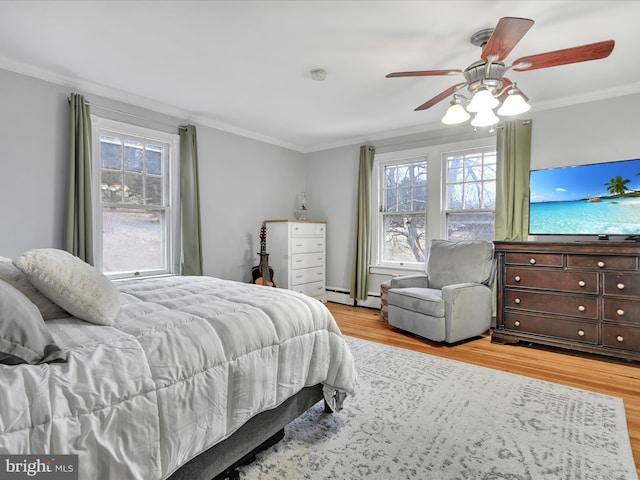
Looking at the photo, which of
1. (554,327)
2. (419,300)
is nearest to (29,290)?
(419,300)

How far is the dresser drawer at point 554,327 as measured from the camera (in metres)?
3.06

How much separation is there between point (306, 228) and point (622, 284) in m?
3.58

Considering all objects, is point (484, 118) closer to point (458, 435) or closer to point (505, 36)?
point (505, 36)

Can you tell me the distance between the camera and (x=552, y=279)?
3240mm

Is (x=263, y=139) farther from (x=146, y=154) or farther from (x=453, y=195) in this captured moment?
(x=453, y=195)

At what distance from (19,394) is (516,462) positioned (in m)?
2.00

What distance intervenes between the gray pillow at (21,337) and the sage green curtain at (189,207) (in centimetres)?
296

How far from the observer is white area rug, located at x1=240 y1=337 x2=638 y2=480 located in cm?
158

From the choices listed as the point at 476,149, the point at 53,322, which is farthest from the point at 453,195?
the point at 53,322

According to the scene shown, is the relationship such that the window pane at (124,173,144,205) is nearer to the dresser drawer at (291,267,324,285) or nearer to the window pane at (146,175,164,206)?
the window pane at (146,175,164,206)

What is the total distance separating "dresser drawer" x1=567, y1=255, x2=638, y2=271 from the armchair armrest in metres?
1.47

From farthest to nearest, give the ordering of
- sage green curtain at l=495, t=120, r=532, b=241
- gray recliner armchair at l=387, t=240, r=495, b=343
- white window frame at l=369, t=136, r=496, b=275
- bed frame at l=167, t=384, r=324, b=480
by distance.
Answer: white window frame at l=369, t=136, r=496, b=275 → sage green curtain at l=495, t=120, r=532, b=241 → gray recliner armchair at l=387, t=240, r=495, b=343 → bed frame at l=167, t=384, r=324, b=480

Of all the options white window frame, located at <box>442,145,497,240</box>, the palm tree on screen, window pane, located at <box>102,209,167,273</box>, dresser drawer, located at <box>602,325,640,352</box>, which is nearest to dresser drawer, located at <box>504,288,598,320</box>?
dresser drawer, located at <box>602,325,640,352</box>

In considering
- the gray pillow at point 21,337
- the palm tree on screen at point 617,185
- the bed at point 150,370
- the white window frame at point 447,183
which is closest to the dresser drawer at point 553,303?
the palm tree on screen at point 617,185
